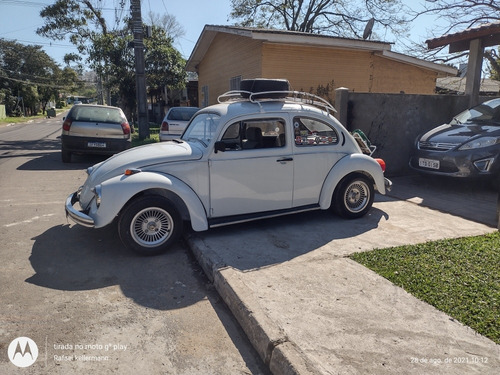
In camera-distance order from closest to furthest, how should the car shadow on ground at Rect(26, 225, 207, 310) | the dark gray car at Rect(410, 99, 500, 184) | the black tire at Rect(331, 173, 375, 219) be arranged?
the car shadow on ground at Rect(26, 225, 207, 310)
the black tire at Rect(331, 173, 375, 219)
the dark gray car at Rect(410, 99, 500, 184)

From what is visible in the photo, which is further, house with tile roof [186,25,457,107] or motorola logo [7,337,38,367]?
house with tile roof [186,25,457,107]

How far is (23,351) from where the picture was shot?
274 cm

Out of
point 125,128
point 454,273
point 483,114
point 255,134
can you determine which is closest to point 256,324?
point 454,273

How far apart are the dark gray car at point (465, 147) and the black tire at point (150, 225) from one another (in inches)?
221

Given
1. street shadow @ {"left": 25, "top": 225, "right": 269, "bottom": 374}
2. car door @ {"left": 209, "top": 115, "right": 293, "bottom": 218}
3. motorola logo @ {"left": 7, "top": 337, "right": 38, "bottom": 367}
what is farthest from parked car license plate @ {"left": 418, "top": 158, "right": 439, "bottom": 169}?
motorola logo @ {"left": 7, "top": 337, "right": 38, "bottom": 367}

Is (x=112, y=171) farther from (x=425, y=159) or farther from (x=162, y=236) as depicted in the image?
(x=425, y=159)

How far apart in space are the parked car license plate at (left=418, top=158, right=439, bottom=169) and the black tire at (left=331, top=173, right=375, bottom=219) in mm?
2678

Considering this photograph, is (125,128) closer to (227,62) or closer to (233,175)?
(227,62)

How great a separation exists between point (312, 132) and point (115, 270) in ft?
10.4

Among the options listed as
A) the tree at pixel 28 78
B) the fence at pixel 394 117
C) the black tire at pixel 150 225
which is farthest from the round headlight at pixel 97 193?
the tree at pixel 28 78

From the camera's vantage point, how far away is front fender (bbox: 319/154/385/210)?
5324mm

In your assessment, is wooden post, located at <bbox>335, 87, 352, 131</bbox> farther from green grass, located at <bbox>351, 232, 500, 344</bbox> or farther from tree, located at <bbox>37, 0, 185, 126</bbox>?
→ tree, located at <bbox>37, 0, 185, 126</bbox>

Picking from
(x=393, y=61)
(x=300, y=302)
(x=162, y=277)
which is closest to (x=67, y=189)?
(x=162, y=277)

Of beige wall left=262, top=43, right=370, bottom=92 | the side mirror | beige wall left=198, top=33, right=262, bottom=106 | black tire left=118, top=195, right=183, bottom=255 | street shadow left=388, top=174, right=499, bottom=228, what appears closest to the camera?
black tire left=118, top=195, right=183, bottom=255
